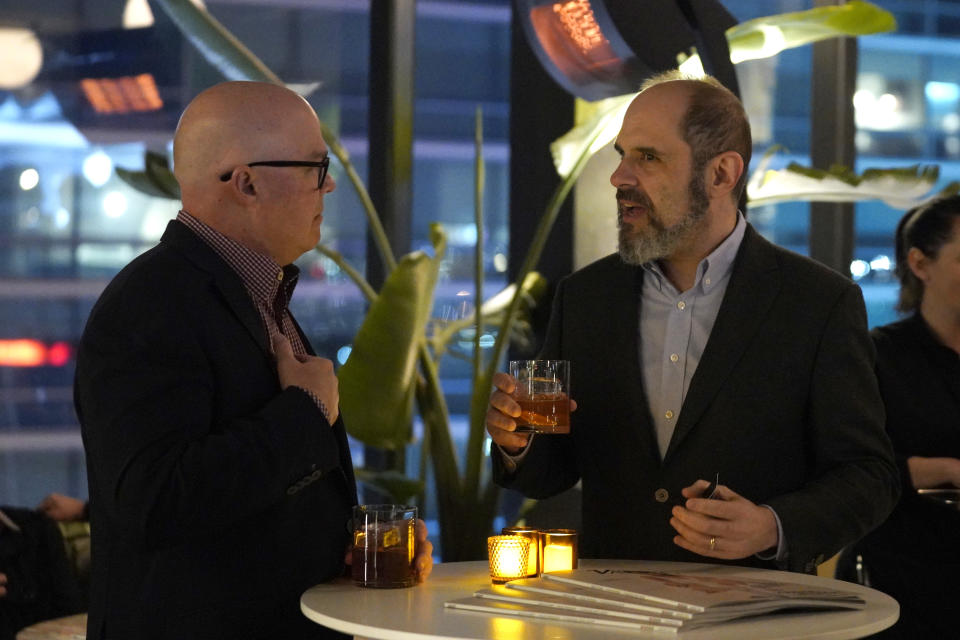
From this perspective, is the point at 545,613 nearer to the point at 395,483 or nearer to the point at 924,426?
the point at 924,426

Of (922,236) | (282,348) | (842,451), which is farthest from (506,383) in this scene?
(922,236)

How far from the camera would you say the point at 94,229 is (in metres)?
4.09

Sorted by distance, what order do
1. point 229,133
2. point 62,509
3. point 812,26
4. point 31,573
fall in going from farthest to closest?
point 812,26 < point 62,509 < point 31,573 < point 229,133

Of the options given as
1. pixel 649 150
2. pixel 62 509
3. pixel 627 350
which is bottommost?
pixel 62 509

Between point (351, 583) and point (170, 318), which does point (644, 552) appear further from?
point (170, 318)

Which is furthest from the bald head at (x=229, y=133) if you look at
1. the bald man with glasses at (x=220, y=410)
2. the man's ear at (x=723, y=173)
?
the man's ear at (x=723, y=173)

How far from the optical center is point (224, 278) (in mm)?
1762

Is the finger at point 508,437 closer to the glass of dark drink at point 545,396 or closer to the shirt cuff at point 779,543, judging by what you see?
the glass of dark drink at point 545,396

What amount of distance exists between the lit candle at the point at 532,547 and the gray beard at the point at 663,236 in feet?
2.05

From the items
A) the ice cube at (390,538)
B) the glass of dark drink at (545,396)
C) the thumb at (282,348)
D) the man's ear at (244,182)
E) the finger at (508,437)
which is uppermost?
the man's ear at (244,182)

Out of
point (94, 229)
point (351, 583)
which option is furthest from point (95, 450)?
point (94, 229)

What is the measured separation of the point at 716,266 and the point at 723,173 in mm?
190

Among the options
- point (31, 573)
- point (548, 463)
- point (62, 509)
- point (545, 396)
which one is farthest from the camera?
point (62, 509)

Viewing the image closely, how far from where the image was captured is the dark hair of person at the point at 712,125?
2.29 m
